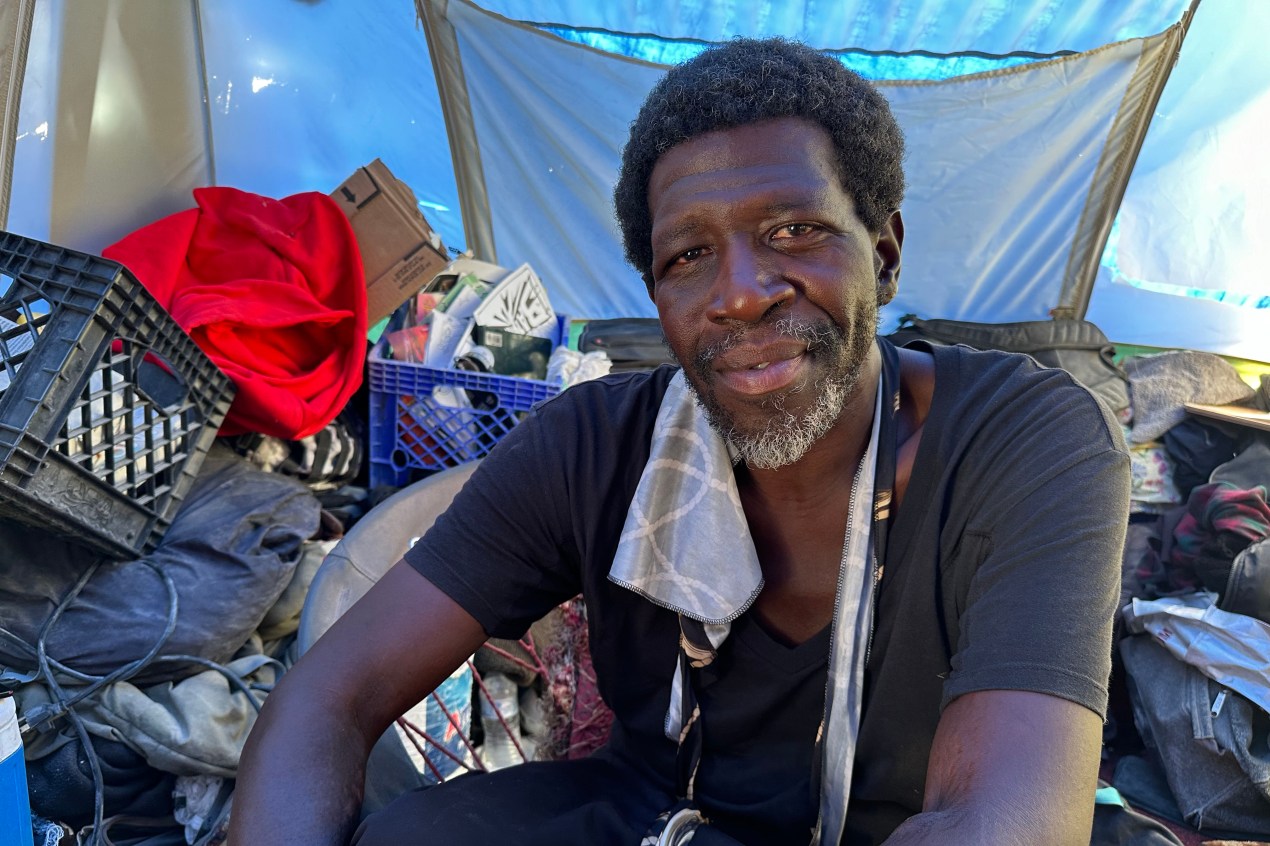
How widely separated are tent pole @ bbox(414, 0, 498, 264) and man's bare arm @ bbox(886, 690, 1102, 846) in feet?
12.9

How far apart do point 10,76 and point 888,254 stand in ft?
8.95

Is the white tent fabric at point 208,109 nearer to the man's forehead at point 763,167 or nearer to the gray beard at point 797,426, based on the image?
the man's forehead at point 763,167

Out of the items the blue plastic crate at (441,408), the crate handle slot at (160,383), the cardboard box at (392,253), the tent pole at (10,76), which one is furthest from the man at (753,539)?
the tent pole at (10,76)

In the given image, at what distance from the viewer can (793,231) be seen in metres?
1.33

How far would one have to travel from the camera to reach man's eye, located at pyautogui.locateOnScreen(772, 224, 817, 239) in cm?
132

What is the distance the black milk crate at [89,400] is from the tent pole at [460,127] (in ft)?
8.24

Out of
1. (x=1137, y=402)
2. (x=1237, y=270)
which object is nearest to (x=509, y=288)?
(x=1137, y=402)

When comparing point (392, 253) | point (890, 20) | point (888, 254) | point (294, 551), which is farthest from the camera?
point (890, 20)

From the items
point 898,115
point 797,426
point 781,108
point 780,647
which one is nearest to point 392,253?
point 781,108

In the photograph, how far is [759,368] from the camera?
1.32 m

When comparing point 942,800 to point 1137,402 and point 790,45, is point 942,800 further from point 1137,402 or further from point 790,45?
point 1137,402

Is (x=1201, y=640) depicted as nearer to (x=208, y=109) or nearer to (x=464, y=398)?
(x=464, y=398)

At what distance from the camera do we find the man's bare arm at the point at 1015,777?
36.5 inches

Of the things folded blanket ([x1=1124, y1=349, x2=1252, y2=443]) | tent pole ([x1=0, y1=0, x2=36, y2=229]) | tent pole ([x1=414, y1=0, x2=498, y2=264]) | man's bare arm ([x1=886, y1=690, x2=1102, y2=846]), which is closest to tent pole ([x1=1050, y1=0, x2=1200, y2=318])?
folded blanket ([x1=1124, y1=349, x2=1252, y2=443])
